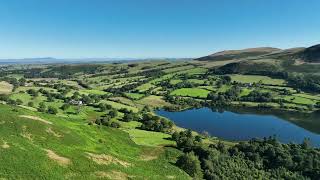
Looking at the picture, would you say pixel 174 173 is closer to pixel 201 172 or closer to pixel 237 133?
pixel 201 172

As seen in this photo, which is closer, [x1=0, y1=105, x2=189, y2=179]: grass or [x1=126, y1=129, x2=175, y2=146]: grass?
[x1=0, y1=105, x2=189, y2=179]: grass

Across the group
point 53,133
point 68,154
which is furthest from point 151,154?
point 68,154

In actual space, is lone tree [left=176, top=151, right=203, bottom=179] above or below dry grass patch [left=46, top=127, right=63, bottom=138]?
below

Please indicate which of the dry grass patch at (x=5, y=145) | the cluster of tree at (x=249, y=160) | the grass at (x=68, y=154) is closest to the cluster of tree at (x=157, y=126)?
the cluster of tree at (x=249, y=160)

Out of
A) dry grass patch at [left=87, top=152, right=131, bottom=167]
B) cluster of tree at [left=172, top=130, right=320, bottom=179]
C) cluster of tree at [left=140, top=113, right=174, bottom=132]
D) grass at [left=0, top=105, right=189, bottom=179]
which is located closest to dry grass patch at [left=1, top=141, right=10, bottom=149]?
grass at [left=0, top=105, right=189, bottom=179]

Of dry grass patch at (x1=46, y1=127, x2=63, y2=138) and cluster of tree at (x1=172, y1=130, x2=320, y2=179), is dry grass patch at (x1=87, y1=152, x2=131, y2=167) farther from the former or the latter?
cluster of tree at (x1=172, y1=130, x2=320, y2=179)

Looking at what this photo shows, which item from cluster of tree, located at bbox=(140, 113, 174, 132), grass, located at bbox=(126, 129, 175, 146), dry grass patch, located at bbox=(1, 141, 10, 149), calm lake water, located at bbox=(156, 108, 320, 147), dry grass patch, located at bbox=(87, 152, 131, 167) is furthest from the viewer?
calm lake water, located at bbox=(156, 108, 320, 147)

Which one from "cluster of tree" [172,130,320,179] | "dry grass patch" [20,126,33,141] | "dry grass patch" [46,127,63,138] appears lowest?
"cluster of tree" [172,130,320,179]
